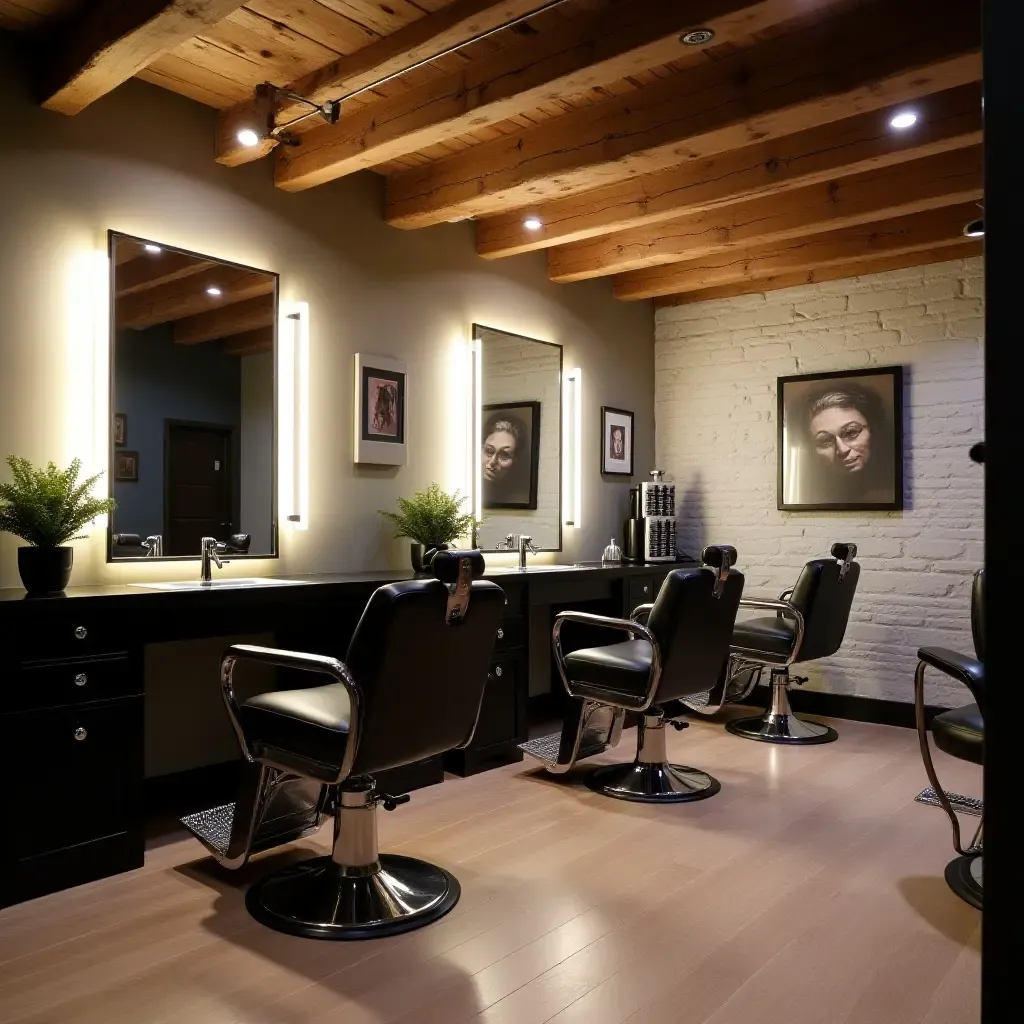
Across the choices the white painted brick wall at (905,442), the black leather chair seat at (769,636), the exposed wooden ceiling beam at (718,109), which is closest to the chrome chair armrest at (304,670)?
the exposed wooden ceiling beam at (718,109)

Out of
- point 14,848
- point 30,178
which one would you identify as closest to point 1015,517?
point 14,848

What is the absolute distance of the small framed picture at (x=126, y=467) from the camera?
125 inches

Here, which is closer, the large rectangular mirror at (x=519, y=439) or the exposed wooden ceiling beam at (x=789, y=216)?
the exposed wooden ceiling beam at (x=789, y=216)

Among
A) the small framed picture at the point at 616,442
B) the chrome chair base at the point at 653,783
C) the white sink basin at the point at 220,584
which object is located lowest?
the chrome chair base at the point at 653,783

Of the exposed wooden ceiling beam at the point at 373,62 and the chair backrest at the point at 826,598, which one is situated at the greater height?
the exposed wooden ceiling beam at the point at 373,62

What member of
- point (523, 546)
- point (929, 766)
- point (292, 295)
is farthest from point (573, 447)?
point (929, 766)

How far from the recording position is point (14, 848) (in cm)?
246

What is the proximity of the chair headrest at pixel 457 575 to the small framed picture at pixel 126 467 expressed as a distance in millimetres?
1490

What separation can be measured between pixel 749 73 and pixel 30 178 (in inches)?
98.5

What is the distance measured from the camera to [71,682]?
259 centimetres

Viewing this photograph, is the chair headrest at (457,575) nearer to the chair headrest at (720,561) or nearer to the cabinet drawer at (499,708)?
the chair headrest at (720,561)

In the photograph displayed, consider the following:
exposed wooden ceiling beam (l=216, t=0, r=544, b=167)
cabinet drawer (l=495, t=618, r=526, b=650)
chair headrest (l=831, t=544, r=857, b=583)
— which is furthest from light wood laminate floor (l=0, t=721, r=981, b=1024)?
exposed wooden ceiling beam (l=216, t=0, r=544, b=167)

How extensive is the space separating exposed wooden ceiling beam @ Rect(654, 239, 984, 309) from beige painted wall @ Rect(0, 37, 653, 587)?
518 mm

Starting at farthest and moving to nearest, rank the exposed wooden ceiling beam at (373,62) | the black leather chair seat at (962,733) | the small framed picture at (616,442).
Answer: the small framed picture at (616,442)
the exposed wooden ceiling beam at (373,62)
the black leather chair seat at (962,733)
